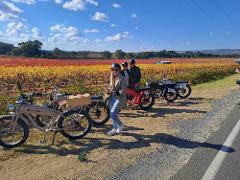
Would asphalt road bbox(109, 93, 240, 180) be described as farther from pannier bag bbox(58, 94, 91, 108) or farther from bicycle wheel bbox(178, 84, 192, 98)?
bicycle wheel bbox(178, 84, 192, 98)

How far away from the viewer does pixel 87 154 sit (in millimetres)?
7902

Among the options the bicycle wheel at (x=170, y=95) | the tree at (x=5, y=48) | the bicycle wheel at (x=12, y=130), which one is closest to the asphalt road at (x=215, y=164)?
the bicycle wheel at (x=12, y=130)

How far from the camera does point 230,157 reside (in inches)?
296

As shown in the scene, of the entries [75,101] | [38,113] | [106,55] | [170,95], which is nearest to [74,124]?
[75,101]

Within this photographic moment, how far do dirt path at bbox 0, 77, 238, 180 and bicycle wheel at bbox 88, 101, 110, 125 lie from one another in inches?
10.9

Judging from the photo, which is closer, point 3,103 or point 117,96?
point 117,96

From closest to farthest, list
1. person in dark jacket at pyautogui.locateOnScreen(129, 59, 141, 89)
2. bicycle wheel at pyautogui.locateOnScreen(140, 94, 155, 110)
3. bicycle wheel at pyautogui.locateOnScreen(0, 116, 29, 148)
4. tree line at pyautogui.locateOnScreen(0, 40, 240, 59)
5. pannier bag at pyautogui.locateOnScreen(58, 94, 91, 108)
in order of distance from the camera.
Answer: bicycle wheel at pyautogui.locateOnScreen(0, 116, 29, 148) < pannier bag at pyautogui.locateOnScreen(58, 94, 91, 108) < person in dark jacket at pyautogui.locateOnScreen(129, 59, 141, 89) < bicycle wheel at pyautogui.locateOnScreen(140, 94, 155, 110) < tree line at pyautogui.locateOnScreen(0, 40, 240, 59)

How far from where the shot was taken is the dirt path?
22.4ft

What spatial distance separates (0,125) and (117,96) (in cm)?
296

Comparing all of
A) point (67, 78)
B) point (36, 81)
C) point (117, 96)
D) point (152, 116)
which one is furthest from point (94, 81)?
point (117, 96)

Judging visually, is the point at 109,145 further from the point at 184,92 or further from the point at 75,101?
the point at 184,92

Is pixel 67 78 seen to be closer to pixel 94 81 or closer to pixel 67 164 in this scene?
pixel 94 81

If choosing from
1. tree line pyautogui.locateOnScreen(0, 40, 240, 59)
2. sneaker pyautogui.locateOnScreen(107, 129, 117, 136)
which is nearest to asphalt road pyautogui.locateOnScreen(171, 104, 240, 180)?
sneaker pyautogui.locateOnScreen(107, 129, 117, 136)

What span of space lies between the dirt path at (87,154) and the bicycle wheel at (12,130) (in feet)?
0.61
